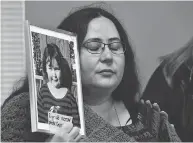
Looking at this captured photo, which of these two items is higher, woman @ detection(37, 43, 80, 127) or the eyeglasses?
the eyeglasses

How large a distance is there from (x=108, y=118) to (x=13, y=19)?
632mm

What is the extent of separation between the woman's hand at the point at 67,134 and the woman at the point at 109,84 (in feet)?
0.43

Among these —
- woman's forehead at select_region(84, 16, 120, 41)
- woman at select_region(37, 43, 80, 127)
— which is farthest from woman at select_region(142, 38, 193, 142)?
woman at select_region(37, 43, 80, 127)

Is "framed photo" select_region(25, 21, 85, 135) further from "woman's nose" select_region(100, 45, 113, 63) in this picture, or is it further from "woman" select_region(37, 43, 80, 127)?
"woman's nose" select_region(100, 45, 113, 63)

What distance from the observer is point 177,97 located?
6.91ft

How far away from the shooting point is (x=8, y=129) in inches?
75.1

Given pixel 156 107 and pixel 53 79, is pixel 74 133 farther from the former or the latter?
pixel 156 107

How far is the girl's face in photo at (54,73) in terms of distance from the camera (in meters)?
1.89

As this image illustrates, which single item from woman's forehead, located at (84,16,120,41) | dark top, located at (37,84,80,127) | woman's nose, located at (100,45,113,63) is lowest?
dark top, located at (37,84,80,127)

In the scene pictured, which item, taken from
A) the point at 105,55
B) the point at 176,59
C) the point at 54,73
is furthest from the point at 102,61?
the point at 176,59

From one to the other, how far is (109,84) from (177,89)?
33 cm

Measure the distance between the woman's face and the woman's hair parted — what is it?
0.67 ft

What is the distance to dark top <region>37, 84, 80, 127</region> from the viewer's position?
5.95 ft

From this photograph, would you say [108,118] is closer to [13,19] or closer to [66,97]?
[66,97]
